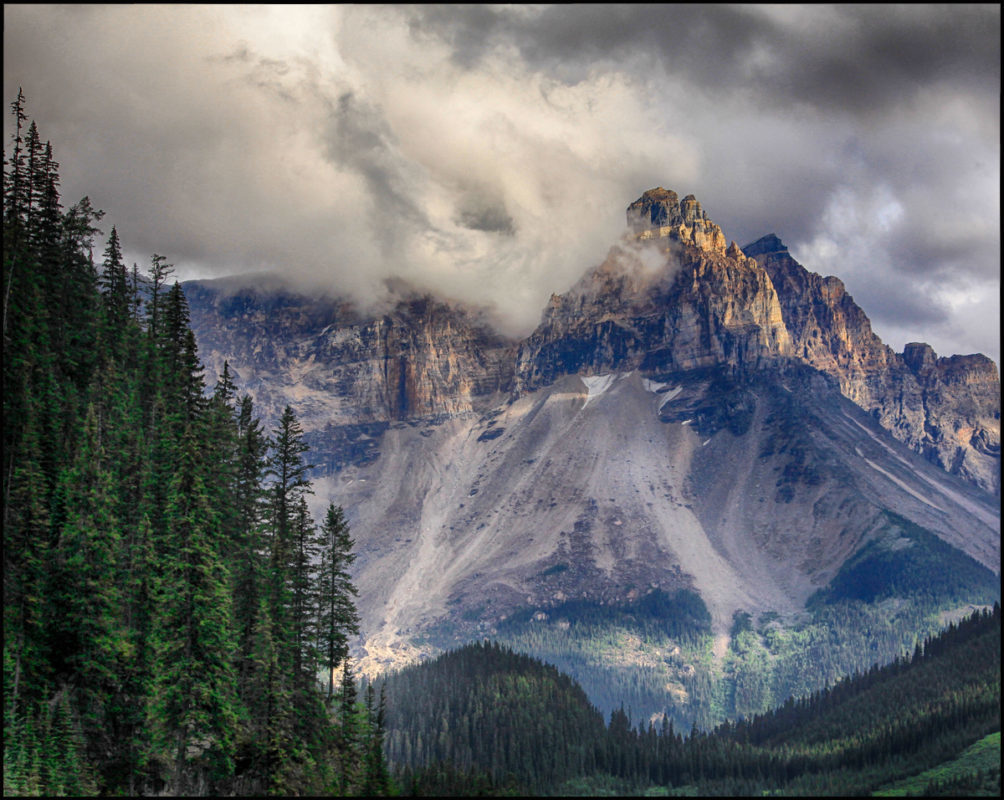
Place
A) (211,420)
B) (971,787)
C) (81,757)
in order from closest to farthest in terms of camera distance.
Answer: (81,757) → (211,420) → (971,787)

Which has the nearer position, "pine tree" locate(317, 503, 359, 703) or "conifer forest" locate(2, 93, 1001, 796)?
"conifer forest" locate(2, 93, 1001, 796)

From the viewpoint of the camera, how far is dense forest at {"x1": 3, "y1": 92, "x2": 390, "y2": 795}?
78.1 m

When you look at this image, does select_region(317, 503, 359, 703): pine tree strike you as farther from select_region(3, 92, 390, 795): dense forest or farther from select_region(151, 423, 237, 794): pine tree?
select_region(151, 423, 237, 794): pine tree

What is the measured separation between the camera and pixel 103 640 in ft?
260

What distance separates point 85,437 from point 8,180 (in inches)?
1341

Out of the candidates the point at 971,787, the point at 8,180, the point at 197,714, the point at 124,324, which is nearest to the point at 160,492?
the point at 197,714

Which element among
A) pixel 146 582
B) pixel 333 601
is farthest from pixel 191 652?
A: pixel 333 601

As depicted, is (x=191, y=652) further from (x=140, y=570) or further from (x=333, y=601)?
(x=333, y=601)

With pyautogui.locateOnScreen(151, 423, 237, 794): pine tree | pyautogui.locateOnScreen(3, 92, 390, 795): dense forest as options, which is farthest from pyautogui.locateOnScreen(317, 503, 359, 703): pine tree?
pyautogui.locateOnScreen(151, 423, 237, 794): pine tree

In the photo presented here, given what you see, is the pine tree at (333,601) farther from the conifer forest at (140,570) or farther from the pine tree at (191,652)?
the pine tree at (191,652)

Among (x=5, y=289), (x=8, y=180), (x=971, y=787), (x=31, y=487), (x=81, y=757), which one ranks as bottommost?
(x=971, y=787)

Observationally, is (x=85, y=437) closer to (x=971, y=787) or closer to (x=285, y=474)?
(x=285, y=474)

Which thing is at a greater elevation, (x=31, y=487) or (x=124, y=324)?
(x=124, y=324)

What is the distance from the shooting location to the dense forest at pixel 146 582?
256 feet
